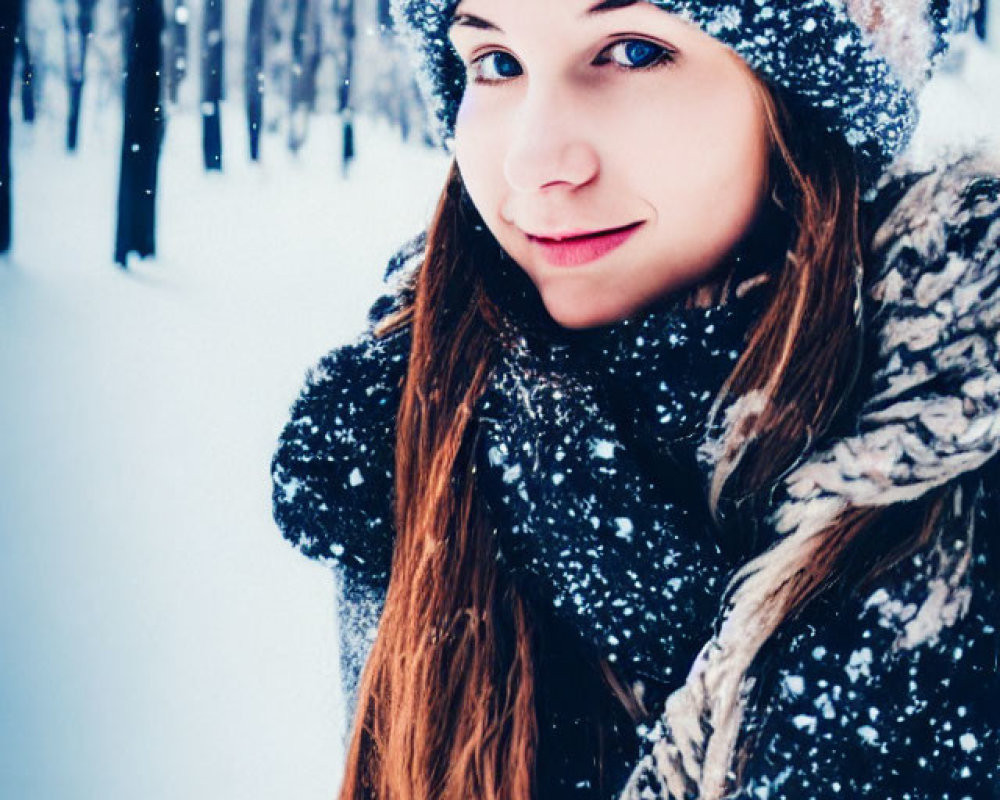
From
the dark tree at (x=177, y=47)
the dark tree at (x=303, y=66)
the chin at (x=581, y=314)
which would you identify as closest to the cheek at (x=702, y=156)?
the chin at (x=581, y=314)

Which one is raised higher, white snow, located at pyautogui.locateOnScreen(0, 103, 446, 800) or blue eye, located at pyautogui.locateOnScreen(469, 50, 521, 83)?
blue eye, located at pyautogui.locateOnScreen(469, 50, 521, 83)

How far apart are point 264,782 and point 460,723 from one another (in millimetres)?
290

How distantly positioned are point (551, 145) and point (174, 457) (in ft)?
1.90

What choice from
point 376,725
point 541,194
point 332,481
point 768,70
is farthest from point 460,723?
point 768,70

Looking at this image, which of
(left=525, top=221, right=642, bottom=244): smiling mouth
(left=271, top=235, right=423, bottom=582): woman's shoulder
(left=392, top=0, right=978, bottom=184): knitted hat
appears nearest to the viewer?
(left=392, top=0, right=978, bottom=184): knitted hat

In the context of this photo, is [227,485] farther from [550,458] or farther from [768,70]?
[768,70]

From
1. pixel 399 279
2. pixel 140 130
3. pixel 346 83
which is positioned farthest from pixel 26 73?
pixel 399 279

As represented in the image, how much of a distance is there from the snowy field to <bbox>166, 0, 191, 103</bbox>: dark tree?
4 cm

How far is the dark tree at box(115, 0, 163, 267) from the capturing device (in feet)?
3.41

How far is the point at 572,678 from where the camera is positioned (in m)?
0.93

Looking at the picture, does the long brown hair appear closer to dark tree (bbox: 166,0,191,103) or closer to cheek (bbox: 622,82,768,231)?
cheek (bbox: 622,82,768,231)

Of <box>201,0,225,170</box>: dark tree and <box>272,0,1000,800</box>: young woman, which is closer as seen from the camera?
<box>272,0,1000,800</box>: young woman

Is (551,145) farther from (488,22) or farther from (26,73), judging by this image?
(26,73)

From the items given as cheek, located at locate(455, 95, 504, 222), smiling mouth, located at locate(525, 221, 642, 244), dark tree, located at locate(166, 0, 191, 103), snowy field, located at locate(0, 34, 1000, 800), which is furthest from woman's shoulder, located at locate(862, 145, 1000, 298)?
dark tree, located at locate(166, 0, 191, 103)
